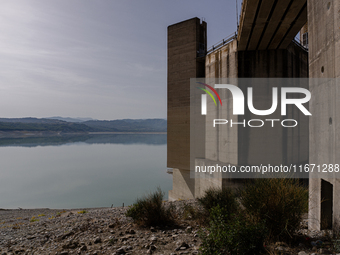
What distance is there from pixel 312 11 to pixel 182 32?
50.7 ft

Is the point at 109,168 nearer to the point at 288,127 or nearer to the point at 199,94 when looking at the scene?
the point at 199,94

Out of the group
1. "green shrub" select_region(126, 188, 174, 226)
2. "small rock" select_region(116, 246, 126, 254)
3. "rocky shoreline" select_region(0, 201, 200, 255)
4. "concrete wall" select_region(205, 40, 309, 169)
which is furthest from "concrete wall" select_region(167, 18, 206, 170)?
"small rock" select_region(116, 246, 126, 254)

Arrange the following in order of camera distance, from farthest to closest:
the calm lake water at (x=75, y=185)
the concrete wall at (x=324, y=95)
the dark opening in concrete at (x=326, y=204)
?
the calm lake water at (x=75, y=185) < the dark opening in concrete at (x=326, y=204) < the concrete wall at (x=324, y=95)

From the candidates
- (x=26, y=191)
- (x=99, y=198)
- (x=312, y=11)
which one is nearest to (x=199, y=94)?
(x=312, y=11)

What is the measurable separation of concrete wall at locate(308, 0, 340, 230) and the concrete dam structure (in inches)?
0.8

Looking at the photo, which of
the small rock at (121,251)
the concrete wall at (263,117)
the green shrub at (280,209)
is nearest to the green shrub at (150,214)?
the small rock at (121,251)

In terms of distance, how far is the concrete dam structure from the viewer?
508cm

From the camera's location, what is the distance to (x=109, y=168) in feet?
167

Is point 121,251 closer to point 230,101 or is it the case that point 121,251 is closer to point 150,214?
point 150,214

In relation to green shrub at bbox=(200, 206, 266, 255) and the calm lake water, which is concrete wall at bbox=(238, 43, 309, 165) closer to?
the calm lake water

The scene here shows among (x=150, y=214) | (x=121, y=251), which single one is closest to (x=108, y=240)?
(x=121, y=251)

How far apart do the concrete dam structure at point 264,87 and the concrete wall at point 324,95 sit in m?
0.02

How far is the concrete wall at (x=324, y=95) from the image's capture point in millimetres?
4641

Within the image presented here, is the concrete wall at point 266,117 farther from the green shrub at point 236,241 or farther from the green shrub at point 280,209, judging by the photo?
the green shrub at point 236,241
